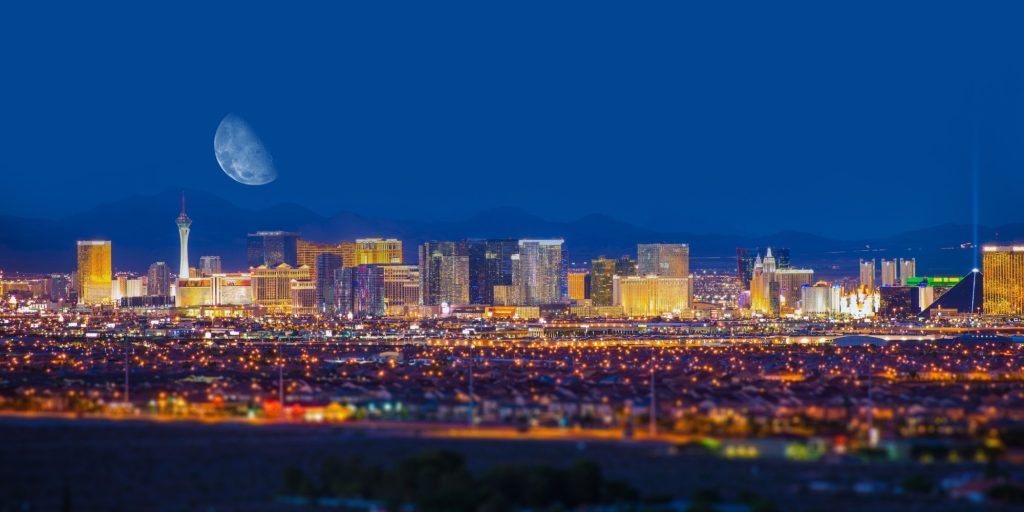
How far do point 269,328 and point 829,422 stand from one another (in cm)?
13189

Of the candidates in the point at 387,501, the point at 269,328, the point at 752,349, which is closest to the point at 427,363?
the point at 752,349

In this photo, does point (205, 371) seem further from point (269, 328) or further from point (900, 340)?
point (269, 328)

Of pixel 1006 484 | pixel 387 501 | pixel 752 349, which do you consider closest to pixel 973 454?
pixel 1006 484

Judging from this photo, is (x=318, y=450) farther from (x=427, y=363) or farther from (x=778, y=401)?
(x=427, y=363)

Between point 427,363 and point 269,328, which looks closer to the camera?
point 427,363

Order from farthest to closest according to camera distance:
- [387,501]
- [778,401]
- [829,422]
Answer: [778,401] → [829,422] → [387,501]

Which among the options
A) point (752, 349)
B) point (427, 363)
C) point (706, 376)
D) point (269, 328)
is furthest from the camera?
point (269, 328)

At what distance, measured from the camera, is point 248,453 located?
1978 inches

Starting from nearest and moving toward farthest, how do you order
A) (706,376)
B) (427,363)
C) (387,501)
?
(387,501), (706,376), (427,363)

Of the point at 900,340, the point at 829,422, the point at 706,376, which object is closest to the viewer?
the point at 829,422

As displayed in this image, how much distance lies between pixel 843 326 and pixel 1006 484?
145767 millimetres

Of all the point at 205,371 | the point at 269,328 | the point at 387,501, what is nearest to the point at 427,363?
the point at 205,371

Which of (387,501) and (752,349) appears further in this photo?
(752,349)

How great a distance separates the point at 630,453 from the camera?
48750mm
